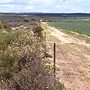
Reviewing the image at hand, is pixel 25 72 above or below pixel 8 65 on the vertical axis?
above

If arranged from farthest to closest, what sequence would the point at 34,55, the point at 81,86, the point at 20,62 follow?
the point at 34,55 → the point at 20,62 → the point at 81,86

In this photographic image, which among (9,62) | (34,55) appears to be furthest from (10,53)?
(34,55)

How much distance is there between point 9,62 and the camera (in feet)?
25.9

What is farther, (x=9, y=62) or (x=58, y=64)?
(x=58, y=64)

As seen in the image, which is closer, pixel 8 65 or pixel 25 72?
pixel 25 72

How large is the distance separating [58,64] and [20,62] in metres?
3.67

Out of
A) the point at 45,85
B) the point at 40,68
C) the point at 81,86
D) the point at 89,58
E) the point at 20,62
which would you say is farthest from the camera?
the point at 89,58

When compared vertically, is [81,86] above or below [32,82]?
below

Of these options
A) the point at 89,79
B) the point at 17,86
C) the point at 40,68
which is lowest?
the point at 89,79

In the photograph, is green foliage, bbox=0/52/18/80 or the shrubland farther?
green foliage, bbox=0/52/18/80

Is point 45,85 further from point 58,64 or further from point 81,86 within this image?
point 58,64

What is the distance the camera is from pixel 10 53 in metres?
8.62

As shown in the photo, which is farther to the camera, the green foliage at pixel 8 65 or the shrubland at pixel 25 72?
the green foliage at pixel 8 65

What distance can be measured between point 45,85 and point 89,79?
454 centimetres
